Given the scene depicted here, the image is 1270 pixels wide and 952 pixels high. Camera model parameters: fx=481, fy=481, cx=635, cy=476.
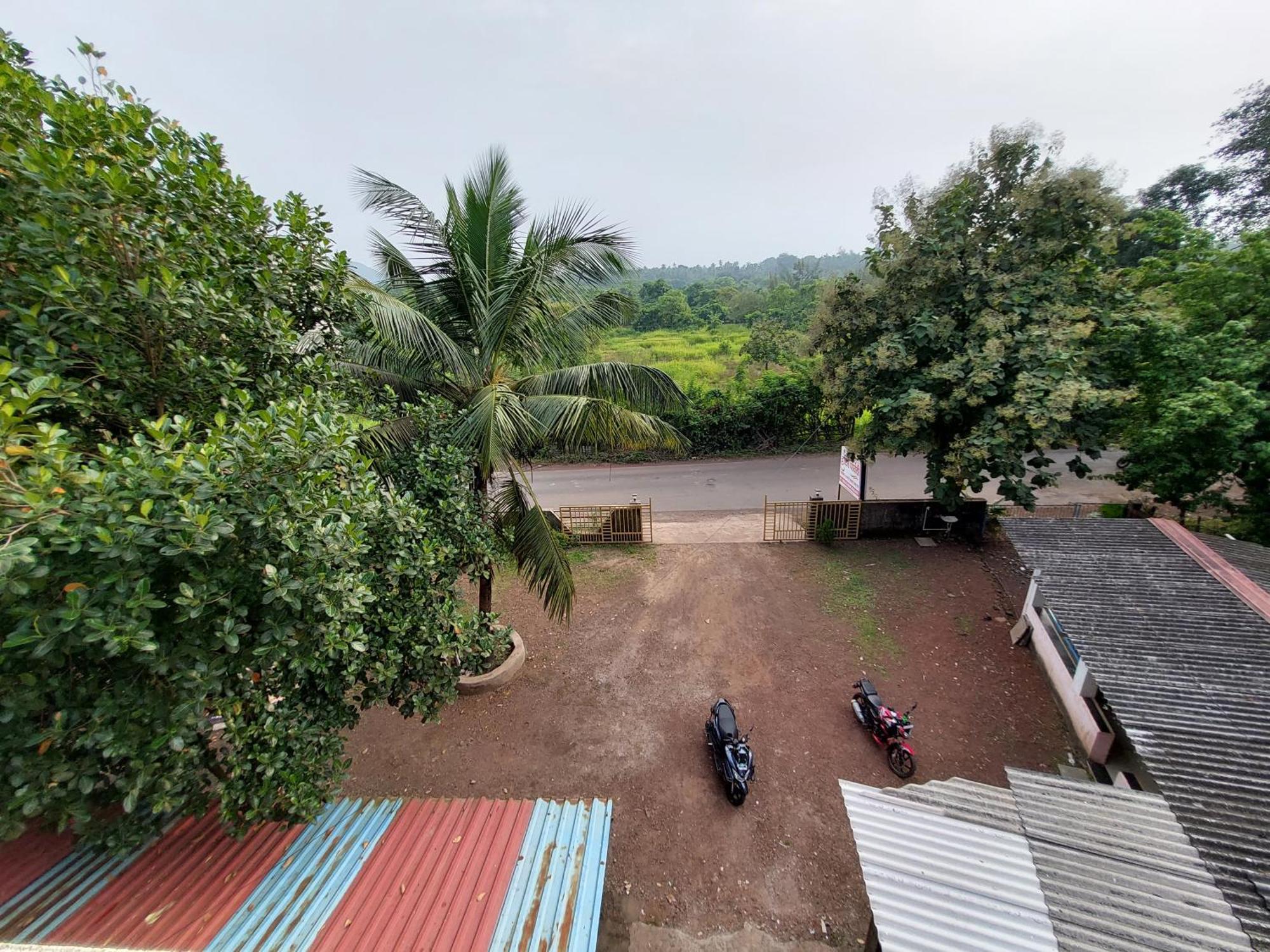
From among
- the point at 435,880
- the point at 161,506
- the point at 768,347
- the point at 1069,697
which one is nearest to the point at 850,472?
the point at 1069,697

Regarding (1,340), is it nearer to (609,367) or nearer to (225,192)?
(225,192)

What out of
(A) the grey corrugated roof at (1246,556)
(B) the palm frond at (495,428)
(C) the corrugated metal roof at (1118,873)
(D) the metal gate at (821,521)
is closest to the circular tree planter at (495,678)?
(B) the palm frond at (495,428)

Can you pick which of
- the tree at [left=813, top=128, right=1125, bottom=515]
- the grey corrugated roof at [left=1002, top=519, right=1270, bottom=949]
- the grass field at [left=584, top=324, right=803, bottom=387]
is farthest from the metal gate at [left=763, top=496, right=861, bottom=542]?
the grass field at [left=584, top=324, right=803, bottom=387]

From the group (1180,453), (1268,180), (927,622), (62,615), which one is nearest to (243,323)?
(62,615)

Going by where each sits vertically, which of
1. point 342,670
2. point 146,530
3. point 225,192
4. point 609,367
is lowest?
point 342,670

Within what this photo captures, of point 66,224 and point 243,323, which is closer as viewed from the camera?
point 66,224

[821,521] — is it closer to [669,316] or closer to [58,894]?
[58,894]
